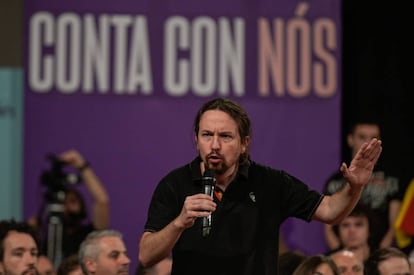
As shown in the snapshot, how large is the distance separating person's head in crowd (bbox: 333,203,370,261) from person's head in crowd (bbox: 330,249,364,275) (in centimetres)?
68

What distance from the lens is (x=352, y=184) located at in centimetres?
371

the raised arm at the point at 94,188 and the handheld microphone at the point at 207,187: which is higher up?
the handheld microphone at the point at 207,187

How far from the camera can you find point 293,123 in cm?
758

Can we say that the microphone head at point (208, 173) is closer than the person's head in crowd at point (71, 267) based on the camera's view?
Yes

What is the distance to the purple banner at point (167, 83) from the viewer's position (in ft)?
24.6

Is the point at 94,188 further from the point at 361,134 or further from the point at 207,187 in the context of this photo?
the point at 207,187

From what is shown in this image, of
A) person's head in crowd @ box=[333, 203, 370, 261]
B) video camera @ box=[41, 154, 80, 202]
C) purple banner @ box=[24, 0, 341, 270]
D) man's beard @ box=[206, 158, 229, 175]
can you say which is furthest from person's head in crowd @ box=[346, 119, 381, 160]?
man's beard @ box=[206, 158, 229, 175]

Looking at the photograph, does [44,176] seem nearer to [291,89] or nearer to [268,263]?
[291,89]

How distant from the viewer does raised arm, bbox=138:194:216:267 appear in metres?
3.34

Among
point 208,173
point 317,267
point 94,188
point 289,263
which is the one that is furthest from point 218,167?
point 94,188

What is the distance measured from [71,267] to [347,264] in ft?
4.67

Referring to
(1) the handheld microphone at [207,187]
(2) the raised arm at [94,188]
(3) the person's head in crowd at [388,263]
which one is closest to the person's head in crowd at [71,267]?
(2) the raised arm at [94,188]

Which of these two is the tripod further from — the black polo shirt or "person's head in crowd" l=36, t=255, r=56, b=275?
the black polo shirt

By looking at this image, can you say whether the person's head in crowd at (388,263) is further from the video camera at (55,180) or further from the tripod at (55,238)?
the video camera at (55,180)
